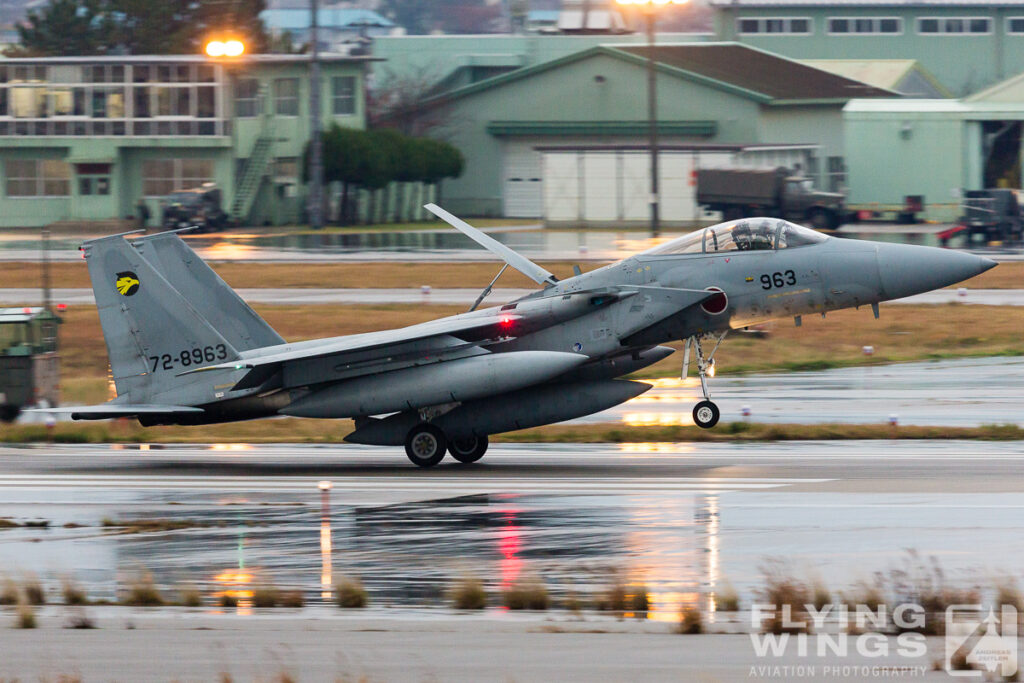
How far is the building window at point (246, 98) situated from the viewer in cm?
6550

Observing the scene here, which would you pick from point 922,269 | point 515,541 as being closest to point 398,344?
point 515,541

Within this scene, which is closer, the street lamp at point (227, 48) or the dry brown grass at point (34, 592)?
the dry brown grass at point (34, 592)

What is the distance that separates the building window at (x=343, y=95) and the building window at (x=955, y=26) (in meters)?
38.8

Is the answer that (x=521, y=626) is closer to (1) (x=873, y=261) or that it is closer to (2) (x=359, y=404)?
(2) (x=359, y=404)

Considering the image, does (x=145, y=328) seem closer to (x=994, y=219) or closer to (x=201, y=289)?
(x=201, y=289)

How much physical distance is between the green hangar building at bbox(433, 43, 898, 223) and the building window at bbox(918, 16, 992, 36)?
1681 cm

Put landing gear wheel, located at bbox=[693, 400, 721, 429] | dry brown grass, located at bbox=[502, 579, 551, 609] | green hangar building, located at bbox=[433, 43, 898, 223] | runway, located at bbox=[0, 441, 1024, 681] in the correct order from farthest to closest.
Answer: green hangar building, located at bbox=[433, 43, 898, 223]
landing gear wheel, located at bbox=[693, 400, 721, 429]
dry brown grass, located at bbox=[502, 579, 551, 609]
runway, located at bbox=[0, 441, 1024, 681]

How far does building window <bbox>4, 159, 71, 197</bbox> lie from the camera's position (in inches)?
2520

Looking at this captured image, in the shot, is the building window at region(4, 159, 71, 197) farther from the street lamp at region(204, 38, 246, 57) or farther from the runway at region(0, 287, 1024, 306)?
the runway at region(0, 287, 1024, 306)

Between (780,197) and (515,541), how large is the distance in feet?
144

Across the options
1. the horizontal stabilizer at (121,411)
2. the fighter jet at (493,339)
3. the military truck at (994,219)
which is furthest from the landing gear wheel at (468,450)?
the military truck at (994,219)

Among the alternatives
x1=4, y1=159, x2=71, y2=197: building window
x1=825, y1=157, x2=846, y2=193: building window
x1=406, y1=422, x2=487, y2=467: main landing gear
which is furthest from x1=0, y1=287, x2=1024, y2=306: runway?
x1=825, y1=157, x2=846, y2=193: building window

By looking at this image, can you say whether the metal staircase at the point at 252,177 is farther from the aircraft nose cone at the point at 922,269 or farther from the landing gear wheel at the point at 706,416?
the aircraft nose cone at the point at 922,269

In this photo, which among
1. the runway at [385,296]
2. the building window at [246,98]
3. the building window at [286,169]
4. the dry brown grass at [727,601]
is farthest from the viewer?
the building window at [286,169]
